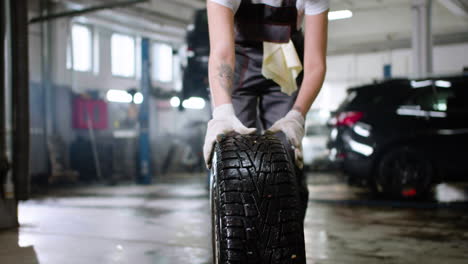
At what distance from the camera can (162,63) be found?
49.5 feet

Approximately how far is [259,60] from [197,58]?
4.57 meters

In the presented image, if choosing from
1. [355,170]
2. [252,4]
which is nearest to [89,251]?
[252,4]

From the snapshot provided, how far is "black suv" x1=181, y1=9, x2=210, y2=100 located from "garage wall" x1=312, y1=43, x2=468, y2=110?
1271 centimetres

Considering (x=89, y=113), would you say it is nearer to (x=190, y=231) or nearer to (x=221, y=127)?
(x=190, y=231)

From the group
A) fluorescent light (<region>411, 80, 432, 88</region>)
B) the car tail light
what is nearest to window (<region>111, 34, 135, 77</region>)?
the car tail light

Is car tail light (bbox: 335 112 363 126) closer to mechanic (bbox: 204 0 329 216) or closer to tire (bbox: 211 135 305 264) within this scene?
mechanic (bbox: 204 0 329 216)

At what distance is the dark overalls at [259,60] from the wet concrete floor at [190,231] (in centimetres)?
126

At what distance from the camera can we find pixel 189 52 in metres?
6.42

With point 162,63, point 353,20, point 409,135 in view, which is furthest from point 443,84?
point 162,63

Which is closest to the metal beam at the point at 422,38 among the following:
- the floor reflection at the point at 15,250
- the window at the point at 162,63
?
the window at the point at 162,63

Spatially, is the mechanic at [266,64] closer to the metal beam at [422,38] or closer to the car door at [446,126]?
the car door at [446,126]

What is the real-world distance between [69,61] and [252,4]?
411 inches

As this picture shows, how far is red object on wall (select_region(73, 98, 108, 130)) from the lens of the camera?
11.0 meters

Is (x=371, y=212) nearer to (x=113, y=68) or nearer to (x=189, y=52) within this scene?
(x=189, y=52)
